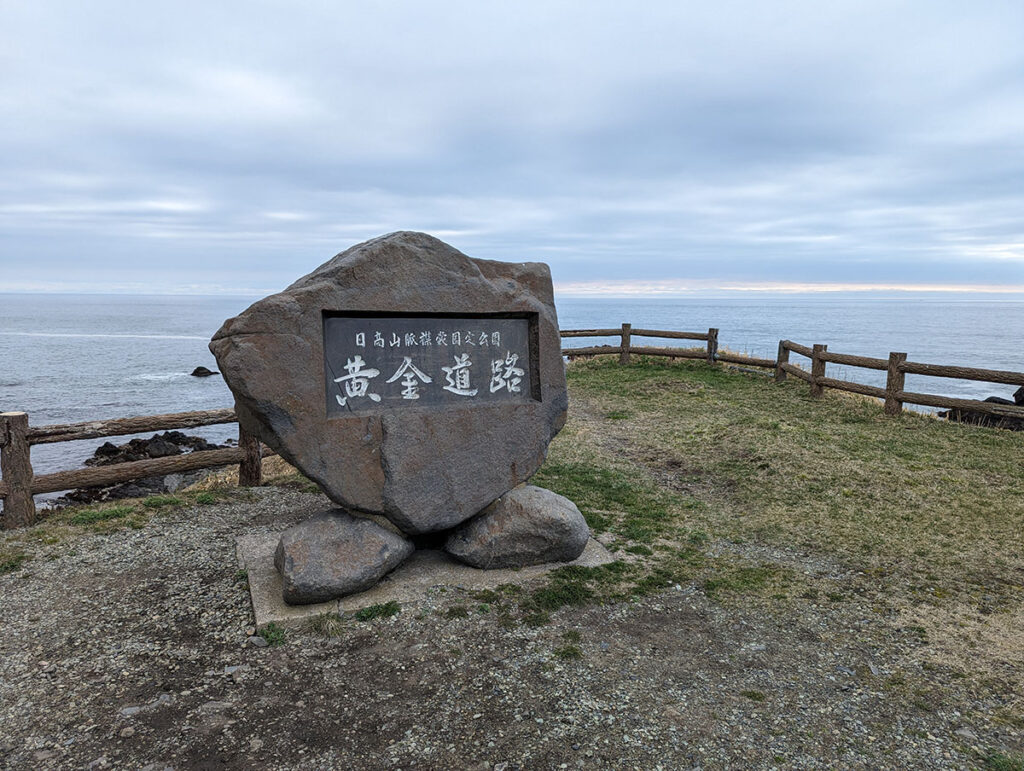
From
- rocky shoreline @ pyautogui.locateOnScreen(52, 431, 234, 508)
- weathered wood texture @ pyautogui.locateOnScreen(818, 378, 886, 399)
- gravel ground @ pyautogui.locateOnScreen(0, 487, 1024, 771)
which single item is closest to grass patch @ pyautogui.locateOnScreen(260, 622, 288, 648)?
gravel ground @ pyautogui.locateOnScreen(0, 487, 1024, 771)

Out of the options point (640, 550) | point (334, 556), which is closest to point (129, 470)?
point (334, 556)

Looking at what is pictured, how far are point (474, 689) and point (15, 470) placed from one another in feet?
15.9

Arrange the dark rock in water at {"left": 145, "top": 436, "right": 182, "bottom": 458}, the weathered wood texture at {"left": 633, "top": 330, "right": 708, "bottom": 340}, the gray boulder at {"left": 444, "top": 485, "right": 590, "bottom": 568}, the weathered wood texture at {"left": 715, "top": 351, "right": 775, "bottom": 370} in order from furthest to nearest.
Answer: the weathered wood texture at {"left": 633, "top": 330, "right": 708, "bottom": 340}
the weathered wood texture at {"left": 715, "top": 351, "right": 775, "bottom": 370}
the dark rock in water at {"left": 145, "top": 436, "right": 182, "bottom": 458}
the gray boulder at {"left": 444, "top": 485, "right": 590, "bottom": 568}

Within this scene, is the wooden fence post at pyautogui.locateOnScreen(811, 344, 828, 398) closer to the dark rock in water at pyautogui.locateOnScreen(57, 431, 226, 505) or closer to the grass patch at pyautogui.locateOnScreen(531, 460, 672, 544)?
the grass patch at pyautogui.locateOnScreen(531, 460, 672, 544)

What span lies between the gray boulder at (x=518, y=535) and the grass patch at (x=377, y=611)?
0.70 meters

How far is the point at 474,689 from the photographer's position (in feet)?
11.2

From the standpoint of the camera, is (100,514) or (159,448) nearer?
(100,514)

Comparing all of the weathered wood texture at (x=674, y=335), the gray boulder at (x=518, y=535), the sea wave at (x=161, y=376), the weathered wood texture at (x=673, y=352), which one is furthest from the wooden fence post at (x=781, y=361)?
the sea wave at (x=161, y=376)

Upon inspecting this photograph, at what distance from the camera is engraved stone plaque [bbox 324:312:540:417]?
4379 mm

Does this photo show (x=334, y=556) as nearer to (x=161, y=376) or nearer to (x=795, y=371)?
(x=795, y=371)

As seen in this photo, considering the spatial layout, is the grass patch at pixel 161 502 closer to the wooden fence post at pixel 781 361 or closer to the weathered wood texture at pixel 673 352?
the wooden fence post at pixel 781 361

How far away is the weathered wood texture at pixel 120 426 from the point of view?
5898 mm

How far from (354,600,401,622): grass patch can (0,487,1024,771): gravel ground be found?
7 centimetres

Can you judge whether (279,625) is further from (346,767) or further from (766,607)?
(766,607)
